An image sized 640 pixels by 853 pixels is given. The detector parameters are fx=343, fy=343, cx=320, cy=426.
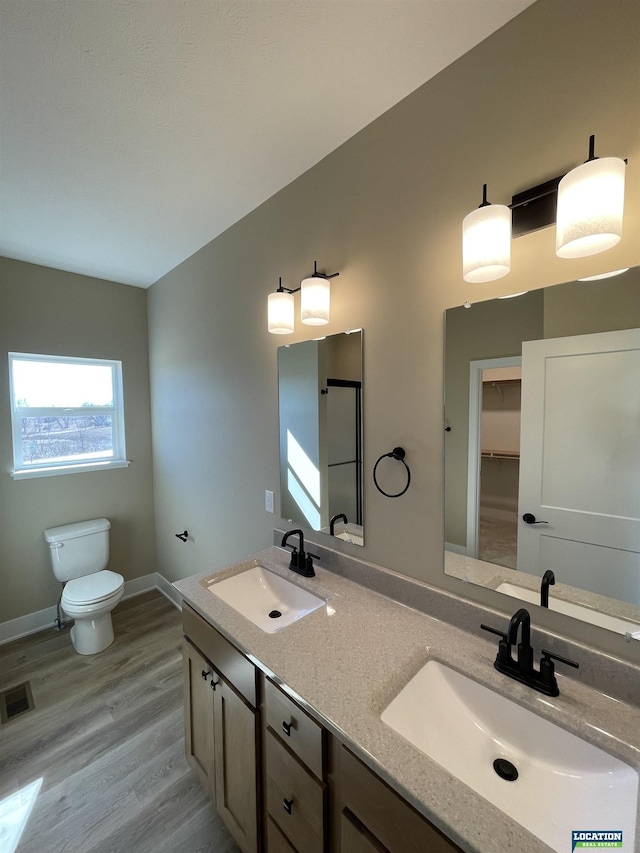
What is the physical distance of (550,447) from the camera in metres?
0.99

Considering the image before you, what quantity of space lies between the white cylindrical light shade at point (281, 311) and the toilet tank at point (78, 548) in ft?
7.38

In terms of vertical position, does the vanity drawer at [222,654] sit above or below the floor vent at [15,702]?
above

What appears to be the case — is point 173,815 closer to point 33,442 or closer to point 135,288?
point 33,442

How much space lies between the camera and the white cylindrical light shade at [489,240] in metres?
0.94

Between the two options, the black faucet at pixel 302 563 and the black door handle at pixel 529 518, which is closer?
the black door handle at pixel 529 518

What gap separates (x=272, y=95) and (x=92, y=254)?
1.83 metres

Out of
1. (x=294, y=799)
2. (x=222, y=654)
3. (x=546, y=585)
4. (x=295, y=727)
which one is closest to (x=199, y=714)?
(x=222, y=654)

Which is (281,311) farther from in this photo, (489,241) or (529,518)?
(529,518)

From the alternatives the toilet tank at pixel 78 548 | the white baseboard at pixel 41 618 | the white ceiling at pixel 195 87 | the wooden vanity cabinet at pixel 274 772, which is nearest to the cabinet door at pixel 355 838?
the wooden vanity cabinet at pixel 274 772

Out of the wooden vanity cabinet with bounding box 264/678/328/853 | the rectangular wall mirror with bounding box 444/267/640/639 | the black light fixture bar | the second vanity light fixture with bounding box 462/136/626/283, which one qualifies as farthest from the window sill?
the black light fixture bar

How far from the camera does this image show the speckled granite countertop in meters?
0.60

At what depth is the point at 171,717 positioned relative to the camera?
185 centimetres

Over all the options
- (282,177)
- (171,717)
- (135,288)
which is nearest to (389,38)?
(282,177)

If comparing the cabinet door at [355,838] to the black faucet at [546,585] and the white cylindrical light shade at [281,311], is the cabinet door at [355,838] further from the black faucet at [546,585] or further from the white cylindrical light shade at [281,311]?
the white cylindrical light shade at [281,311]
